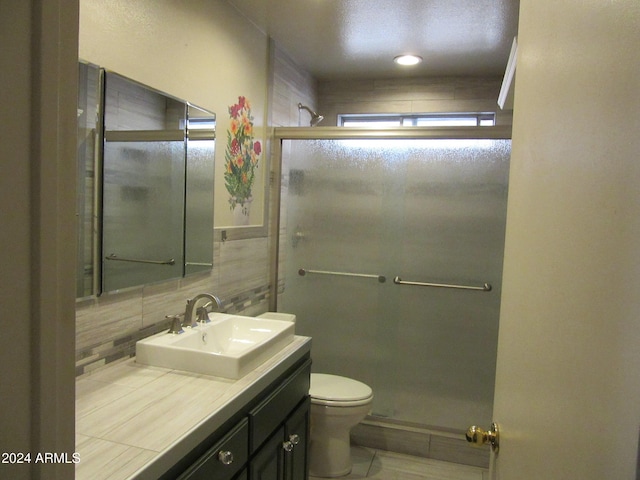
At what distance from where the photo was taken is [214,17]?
2.29m

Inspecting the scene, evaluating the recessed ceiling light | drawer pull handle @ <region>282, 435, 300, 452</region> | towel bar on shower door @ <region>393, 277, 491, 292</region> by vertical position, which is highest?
the recessed ceiling light

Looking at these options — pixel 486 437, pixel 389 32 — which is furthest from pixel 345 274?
pixel 486 437

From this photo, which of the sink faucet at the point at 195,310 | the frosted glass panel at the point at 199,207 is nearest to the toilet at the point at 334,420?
the sink faucet at the point at 195,310

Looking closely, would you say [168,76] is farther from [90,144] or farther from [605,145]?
[605,145]

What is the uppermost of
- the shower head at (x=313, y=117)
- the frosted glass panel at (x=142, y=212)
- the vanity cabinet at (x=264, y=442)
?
the shower head at (x=313, y=117)

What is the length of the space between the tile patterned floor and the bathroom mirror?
59.4 inches

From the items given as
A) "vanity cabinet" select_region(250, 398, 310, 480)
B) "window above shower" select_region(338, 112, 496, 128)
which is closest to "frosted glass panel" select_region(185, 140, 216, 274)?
"vanity cabinet" select_region(250, 398, 310, 480)

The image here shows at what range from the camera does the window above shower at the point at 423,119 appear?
3.65 m

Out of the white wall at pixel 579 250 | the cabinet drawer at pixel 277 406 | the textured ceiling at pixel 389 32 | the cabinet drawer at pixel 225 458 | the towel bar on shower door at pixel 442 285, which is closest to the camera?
the white wall at pixel 579 250

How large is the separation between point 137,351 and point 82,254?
420 millimetres

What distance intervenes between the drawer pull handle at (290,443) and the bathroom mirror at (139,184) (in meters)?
0.82

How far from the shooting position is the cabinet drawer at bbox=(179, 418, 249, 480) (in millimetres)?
1249

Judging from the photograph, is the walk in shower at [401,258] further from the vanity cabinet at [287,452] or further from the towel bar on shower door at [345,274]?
the vanity cabinet at [287,452]

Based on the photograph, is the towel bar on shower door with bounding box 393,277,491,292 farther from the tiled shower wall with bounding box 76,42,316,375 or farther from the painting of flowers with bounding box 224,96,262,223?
the painting of flowers with bounding box 224,96,262,223
